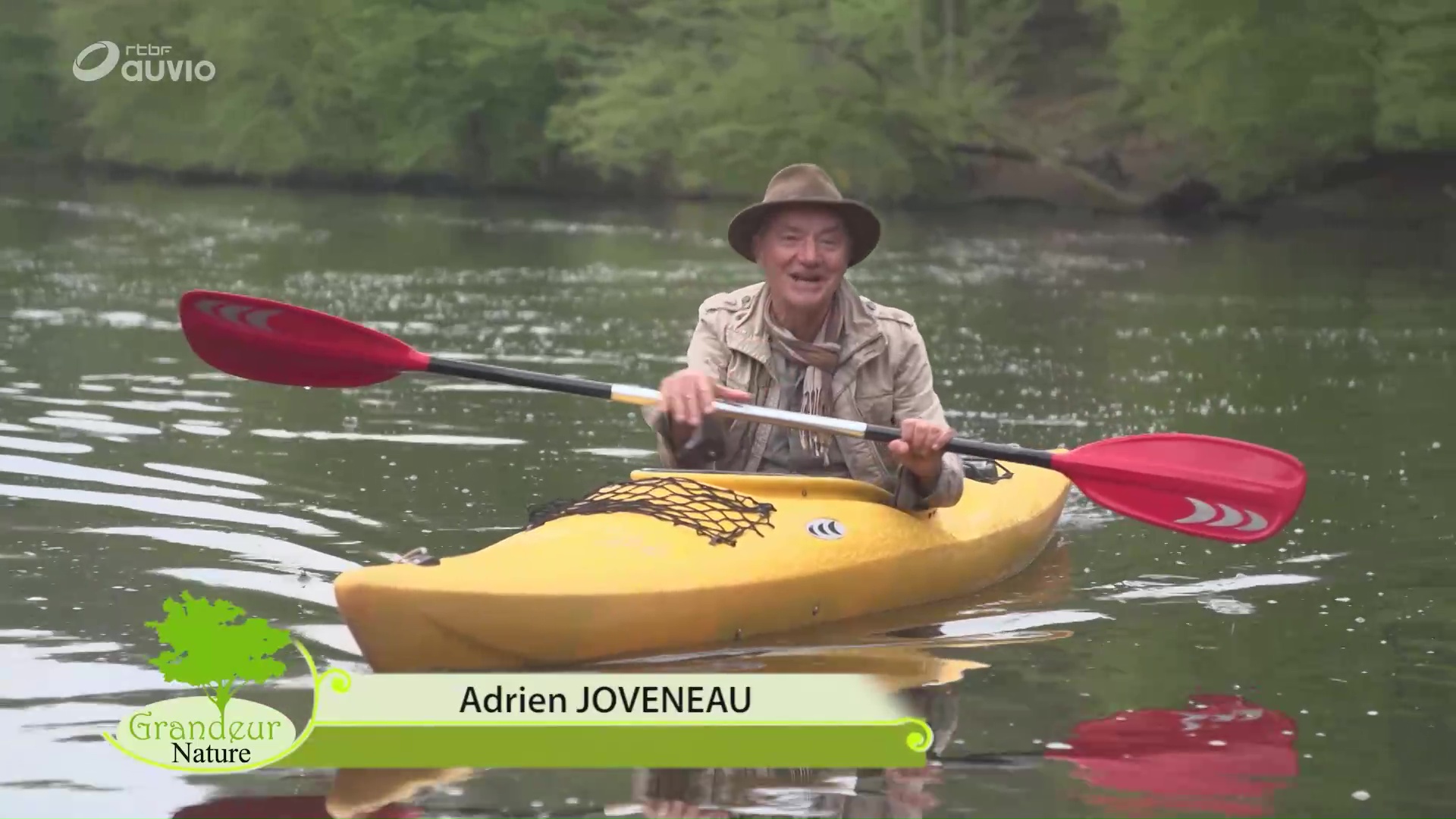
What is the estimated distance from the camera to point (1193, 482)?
5945mm

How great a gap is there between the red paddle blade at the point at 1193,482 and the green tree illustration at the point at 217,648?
2.25 metres

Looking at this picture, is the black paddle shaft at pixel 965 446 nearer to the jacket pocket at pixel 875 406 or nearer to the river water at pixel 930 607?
the jacket pocket at pixel 875 406

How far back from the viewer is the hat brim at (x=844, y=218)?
5.62 m

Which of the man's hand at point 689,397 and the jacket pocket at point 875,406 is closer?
the man's hand at point 689,397

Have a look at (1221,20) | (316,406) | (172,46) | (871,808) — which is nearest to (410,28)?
(172,46)

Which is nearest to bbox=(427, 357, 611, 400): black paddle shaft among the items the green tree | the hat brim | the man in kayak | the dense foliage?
the man in kayak

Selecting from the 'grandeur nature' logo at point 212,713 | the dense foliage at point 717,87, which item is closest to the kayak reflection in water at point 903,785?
the 'grandeur nature' logo at point 212,713

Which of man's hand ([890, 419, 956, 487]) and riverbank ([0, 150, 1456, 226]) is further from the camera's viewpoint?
riverbank ([0, 150, 1456, 226])

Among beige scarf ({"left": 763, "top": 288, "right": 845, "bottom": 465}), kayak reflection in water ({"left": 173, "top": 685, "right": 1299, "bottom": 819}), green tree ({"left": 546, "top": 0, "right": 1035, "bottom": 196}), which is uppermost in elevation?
green tree ({"left": 546, "top": 0, "right": 1035, "bottom": 196})

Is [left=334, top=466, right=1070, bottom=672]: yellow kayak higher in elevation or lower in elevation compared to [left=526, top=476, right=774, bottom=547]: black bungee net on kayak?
lower

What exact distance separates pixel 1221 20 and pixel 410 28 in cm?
1801

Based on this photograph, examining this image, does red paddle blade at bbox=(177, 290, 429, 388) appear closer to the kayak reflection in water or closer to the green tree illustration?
the green tree illustration

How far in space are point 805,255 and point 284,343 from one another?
1.61m

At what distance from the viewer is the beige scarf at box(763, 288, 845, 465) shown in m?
5.78
